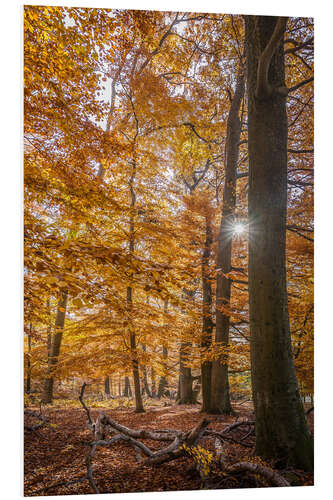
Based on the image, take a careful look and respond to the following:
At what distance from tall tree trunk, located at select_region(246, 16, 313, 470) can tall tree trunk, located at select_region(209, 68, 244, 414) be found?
1344 millimetres

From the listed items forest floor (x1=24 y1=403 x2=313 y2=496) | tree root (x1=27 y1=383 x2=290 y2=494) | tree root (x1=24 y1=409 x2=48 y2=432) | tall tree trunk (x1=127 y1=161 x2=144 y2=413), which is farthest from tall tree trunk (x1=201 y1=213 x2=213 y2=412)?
tree root (x1=24 y1=409 x2=48 y2=432)

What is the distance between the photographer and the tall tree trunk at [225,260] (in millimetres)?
3490

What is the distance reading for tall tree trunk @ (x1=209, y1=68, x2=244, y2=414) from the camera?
349 centimetres

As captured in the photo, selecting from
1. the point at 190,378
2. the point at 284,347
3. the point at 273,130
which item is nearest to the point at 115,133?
the point at 273,130

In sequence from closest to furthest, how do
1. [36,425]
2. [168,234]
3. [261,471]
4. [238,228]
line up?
[261,471] → [36,425] → [168,234] → [238,228]

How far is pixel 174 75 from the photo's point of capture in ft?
9.84

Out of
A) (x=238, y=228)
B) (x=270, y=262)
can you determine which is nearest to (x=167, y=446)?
(x=270, y=262)

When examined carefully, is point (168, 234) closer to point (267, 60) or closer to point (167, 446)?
point (267, 60)

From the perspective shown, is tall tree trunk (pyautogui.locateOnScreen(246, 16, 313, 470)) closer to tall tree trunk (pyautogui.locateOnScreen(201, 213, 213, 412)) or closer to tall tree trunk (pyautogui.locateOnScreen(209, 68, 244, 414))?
tall tree trunk (pyautogui.locateOnScreen(209, 68, 244, 414))

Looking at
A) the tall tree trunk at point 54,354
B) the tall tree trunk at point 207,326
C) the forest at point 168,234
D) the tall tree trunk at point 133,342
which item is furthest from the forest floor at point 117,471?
the tall tree trunk at point 207,326

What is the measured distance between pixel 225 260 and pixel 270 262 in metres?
1.75

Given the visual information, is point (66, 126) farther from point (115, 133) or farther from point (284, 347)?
point (284, 347)

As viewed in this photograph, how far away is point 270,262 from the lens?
6.51 ft

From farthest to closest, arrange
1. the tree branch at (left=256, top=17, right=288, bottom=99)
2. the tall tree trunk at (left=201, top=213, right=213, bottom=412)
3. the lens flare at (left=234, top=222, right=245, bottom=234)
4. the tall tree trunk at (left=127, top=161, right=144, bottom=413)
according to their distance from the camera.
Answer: the tall tree trunk at (left=201, top=213, right=213, bottom=412)
the lens flare at (left=234, top=222, right=245, bottom=234)
the tall tree trunk at (left=127, top=161, right=144, bottom=413)
the tree branch at (left=256, top=17, right=288, bottom=99)
